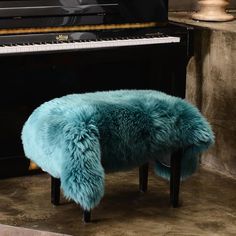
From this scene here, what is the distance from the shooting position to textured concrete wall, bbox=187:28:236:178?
3123 millimetres

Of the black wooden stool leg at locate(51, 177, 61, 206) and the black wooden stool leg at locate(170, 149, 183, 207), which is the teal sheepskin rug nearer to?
the black wooden stool leg at locate(170, 149, 183, 207)

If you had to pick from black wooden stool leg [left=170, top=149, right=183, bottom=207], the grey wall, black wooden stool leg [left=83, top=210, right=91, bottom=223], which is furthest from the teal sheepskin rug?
the grey wall

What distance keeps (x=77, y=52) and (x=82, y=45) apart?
42 mm

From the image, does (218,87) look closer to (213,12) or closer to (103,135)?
(213,12)

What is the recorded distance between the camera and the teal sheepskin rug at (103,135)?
91.6 inches

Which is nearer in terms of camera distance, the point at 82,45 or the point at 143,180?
the point at 82,45

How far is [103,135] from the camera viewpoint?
2408 mm

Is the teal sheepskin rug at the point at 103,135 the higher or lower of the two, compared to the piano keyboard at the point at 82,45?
lower

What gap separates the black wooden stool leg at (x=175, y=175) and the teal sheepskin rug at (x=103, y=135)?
3 centimetres

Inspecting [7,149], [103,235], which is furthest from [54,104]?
[7,149]

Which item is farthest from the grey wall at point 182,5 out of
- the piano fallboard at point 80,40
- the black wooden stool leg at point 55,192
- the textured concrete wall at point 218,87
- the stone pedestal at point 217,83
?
the black wooden stool leg at point 55,192

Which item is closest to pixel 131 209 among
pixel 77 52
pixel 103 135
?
pixel 103 135

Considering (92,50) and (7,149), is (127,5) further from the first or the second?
(7,149)

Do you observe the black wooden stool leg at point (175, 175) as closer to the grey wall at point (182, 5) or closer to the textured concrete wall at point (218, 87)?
the textured concrete wall at point (218, 87)
